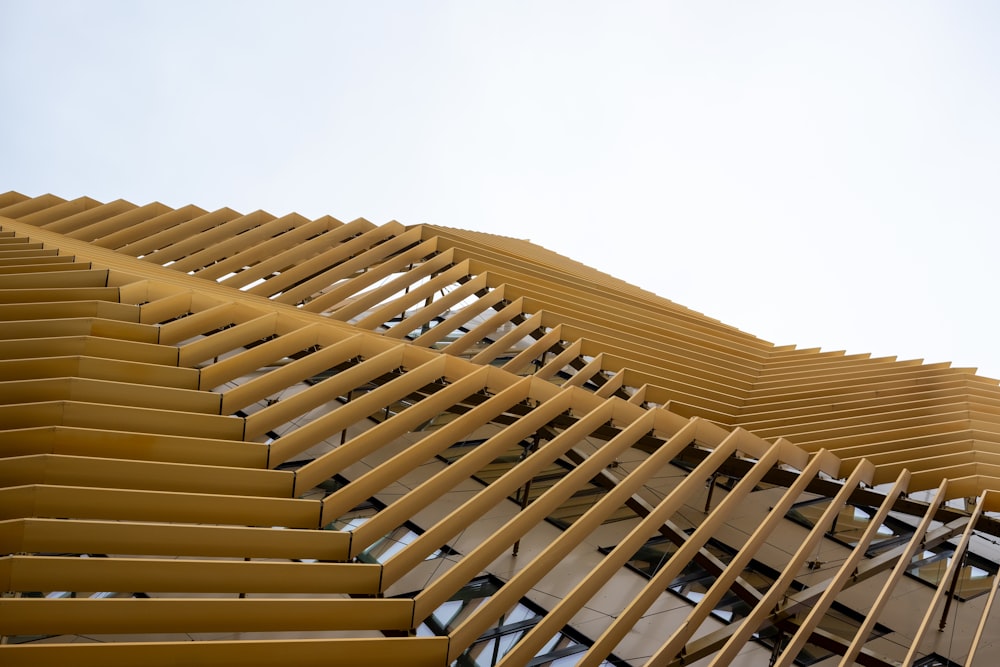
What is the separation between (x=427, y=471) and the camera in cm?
993

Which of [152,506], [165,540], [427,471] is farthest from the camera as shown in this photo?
[427,471]

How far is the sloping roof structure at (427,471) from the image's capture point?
4.53 m

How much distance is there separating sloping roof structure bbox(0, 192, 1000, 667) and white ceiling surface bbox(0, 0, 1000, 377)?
5595 centimetres

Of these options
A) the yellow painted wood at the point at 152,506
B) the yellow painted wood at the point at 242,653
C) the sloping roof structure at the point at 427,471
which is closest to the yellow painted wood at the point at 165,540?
the sloping roof structure at the point at 427,471

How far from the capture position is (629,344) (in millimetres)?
9820

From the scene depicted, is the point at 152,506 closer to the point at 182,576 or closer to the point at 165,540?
the point at 165,540

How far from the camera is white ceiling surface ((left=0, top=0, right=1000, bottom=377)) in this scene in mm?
66062

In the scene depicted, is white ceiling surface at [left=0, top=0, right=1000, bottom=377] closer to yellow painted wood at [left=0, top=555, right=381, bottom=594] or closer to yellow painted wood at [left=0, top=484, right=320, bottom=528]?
yellow painted wood at [left=0, top=484, right=320, bottom=528]

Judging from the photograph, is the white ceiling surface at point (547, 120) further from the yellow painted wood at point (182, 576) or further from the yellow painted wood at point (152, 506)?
the yellow painted wood at point (182, 576)

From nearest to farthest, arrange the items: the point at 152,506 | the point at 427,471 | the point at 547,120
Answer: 1. the point at 152,506
2. the point at 427,471
3. the point at 547,120

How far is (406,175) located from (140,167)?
23130mm

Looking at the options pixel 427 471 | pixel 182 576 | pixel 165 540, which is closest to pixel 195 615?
pixel 182 576

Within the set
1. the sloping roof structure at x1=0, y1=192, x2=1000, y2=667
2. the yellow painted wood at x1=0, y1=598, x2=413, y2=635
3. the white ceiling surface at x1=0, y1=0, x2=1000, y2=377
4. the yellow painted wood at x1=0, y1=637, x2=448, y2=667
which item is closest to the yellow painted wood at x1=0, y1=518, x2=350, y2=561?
the sloping roof structure at x1=0, y1=192, x2=1000, y2=667

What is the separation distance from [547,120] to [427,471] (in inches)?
2899
